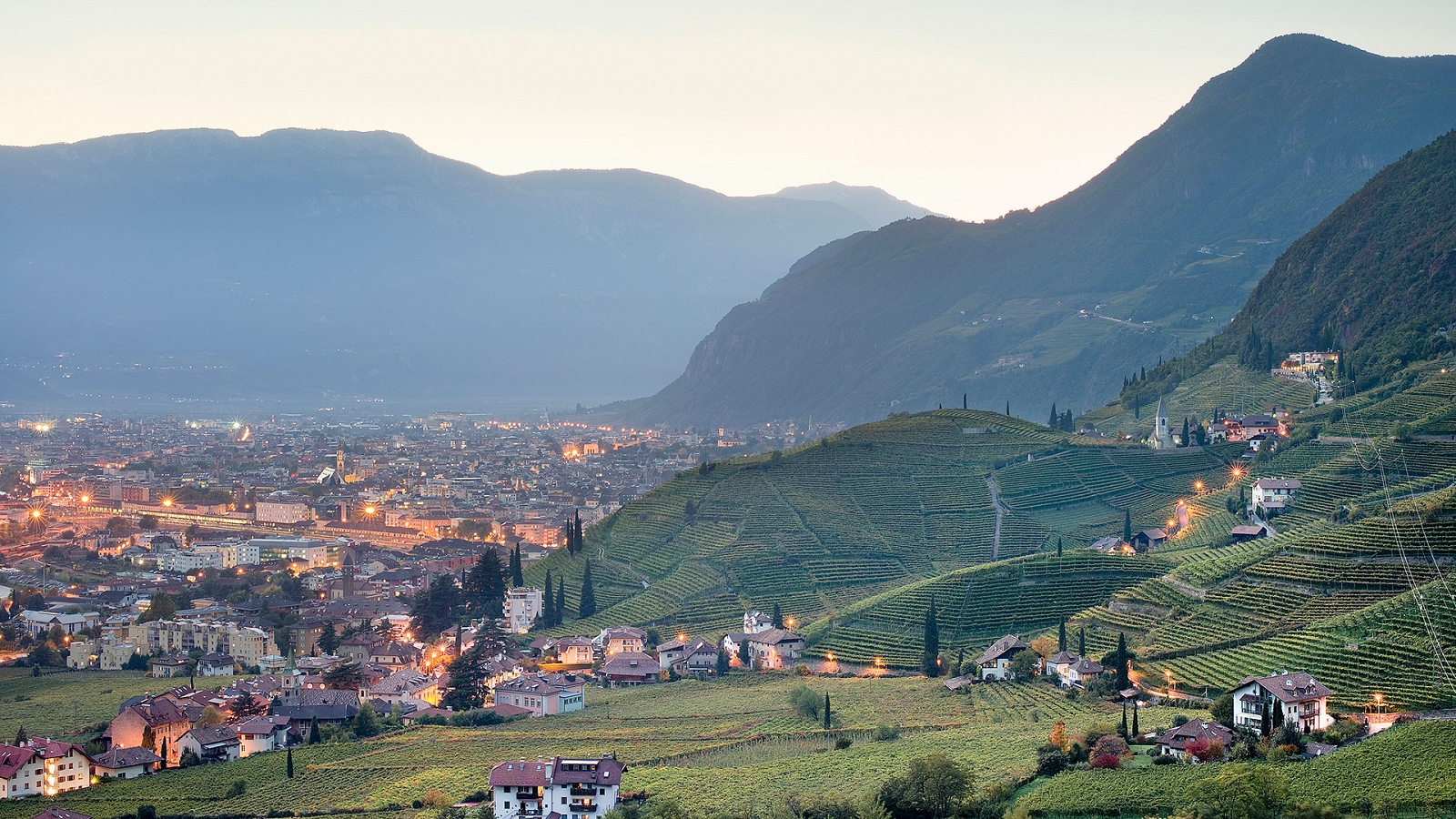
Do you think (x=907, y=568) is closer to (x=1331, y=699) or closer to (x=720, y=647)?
(x=720, y=647)

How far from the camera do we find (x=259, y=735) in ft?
184

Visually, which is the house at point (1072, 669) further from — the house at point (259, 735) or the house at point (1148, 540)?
the house at point (259, 735)

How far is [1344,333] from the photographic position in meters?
107

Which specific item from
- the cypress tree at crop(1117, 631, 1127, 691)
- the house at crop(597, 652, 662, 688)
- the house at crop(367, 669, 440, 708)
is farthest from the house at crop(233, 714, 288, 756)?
the cypress tree at crop(1117, 631, 1127, 691)

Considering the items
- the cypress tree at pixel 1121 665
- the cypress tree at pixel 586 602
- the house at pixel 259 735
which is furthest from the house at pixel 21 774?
the cypress tree at pixel 1121 665

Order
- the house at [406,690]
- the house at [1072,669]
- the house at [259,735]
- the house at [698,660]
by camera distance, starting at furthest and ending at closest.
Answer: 1. the house at [698,660]
2. the house at [406,690]
3. the house at [259,735]
4. the house at [1072,669]

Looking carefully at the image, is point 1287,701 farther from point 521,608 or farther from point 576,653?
point 521,608

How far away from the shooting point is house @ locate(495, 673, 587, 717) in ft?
199

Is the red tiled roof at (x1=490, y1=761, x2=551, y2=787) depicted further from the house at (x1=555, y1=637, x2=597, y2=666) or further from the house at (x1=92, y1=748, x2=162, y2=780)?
the house at (x1=555, y1=637, x2=597, y2=666)

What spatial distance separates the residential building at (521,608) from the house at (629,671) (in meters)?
12.5

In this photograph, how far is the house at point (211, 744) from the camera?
5500 centimetres

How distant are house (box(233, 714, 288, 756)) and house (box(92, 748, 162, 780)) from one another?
3190 mm

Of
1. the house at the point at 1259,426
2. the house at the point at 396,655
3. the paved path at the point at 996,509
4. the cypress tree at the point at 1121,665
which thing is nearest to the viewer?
the cypress tree at the point at 1121,665

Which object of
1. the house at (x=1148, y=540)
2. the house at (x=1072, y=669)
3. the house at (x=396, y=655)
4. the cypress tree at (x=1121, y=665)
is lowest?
the house at (x=396, y=655)
